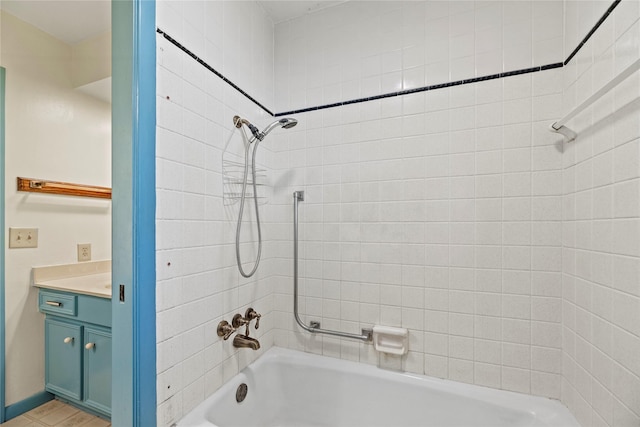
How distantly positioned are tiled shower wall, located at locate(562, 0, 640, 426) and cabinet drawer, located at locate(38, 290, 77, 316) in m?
2.65

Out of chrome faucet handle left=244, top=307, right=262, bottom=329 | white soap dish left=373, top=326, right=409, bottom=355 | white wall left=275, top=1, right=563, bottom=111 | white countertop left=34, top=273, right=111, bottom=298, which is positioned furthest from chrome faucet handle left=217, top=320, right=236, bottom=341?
white wall left=275, top=1, right=563, bottom=111

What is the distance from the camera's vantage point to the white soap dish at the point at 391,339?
149 centimetres

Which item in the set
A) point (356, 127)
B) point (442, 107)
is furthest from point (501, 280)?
point (356, 127)

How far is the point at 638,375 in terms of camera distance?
2.70 feet

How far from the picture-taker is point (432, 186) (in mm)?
1479

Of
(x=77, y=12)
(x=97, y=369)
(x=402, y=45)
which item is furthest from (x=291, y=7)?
(x=97, y=369)

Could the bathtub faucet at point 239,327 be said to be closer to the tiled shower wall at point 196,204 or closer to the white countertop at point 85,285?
the tiled shower wall at point 196,204

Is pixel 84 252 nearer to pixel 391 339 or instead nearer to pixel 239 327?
pixel 239 327

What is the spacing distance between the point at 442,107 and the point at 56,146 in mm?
2604

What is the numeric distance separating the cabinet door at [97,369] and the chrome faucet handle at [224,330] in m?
0.93

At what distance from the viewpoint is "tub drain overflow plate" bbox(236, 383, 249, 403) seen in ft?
4.61

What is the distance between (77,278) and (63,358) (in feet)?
1.78

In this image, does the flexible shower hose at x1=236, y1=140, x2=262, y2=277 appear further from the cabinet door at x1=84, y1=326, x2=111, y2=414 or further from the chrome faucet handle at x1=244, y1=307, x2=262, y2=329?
the cabinet door at x1=84, y1=326, x2=111, y2=414

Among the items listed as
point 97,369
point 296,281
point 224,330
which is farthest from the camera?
point 97,369
